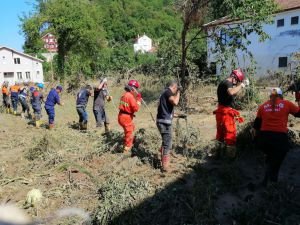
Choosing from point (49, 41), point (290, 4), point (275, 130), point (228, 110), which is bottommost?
point (275, 130)

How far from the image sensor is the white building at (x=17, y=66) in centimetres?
4909

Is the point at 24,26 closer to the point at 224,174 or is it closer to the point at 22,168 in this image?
the point at 22,168

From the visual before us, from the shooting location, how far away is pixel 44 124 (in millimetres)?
12297

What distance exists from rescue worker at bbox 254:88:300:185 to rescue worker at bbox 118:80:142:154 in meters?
2.54

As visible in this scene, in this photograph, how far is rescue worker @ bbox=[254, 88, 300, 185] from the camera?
516 centimetres

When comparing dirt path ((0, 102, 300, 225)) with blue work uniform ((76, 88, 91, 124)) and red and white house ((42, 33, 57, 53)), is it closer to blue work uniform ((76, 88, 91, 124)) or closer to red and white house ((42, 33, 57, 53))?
blue work uniform ((76, 88, 91, 124))

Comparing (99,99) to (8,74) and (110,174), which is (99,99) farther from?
(8,74)

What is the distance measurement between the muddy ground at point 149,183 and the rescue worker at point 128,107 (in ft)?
0.78

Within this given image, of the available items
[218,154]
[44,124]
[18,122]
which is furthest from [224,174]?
[18,122]

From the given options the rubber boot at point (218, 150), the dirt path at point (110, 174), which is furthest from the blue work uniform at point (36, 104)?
the rubber boot at point (218, 150)

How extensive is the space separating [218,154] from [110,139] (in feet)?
8.73

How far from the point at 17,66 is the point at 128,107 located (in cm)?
4781

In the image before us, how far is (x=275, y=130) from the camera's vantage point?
5.18 meters

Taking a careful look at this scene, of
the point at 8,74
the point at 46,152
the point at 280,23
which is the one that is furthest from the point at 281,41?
the point at 8,74
